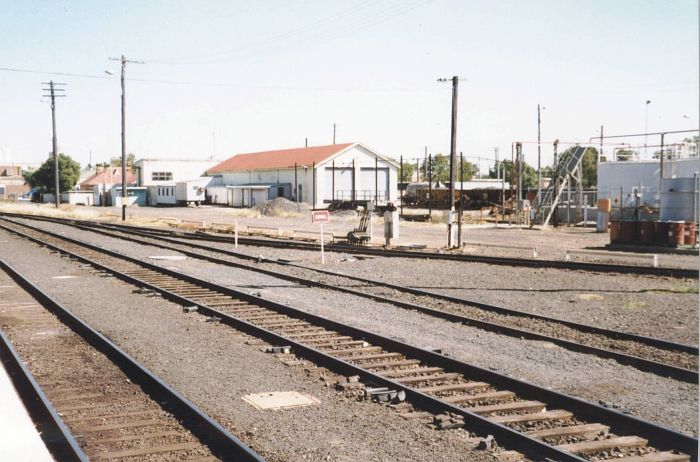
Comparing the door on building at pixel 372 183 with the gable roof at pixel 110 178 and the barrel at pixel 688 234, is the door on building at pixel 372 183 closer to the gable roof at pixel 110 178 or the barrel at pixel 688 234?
the barrel at pixel 688 234

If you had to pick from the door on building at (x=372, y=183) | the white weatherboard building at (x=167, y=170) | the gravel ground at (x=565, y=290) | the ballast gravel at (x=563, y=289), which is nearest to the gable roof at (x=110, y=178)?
the white weatherboard building at (x=167, y=170)

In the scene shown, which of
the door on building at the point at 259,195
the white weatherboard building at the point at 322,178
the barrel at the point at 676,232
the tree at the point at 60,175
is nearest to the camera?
the barrel at the point at 676,232

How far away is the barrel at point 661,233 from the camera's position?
27000mm

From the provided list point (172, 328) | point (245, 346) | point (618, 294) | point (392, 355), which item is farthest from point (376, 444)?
point (618, 294)

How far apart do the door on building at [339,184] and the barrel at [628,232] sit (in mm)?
42004

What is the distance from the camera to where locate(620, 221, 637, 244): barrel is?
2778 centimetres

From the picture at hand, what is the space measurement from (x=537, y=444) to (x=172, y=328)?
7471mm

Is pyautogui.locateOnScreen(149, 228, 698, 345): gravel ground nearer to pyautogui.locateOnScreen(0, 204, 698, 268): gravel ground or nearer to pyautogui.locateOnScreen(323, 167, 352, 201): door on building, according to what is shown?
pyautogui.locateOnScreen(0, 204, 698, 268): gravel ground

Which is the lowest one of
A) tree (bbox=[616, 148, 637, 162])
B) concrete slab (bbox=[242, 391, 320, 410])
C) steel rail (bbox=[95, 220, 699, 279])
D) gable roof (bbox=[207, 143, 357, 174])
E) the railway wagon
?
concrete slab (bbox=[242, 391, 320, 410])

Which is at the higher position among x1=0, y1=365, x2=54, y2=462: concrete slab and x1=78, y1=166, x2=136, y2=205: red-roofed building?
x1=78, y1=166, x2=136, y2=205: red-roofed building

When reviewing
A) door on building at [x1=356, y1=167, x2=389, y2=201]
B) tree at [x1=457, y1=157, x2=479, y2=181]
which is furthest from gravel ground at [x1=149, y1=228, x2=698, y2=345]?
tree at [x1=457, y1=157, x2=479, y2=181]

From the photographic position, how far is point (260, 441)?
21.2ft

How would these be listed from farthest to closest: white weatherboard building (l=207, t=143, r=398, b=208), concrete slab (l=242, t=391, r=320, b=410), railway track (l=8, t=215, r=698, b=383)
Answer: white weatherboard building (l=207, t=143, r=398, b=208) → railway track (l=8, t=215, r=698, b=383) → concrete slab (l=242, t=391, r=320, b=410)

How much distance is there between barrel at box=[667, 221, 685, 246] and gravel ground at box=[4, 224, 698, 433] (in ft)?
55.6
